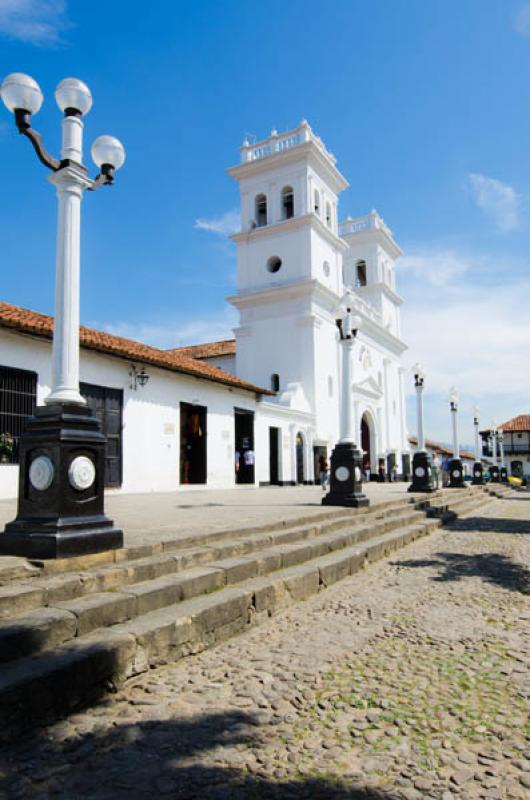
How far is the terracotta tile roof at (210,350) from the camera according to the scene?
3077cm

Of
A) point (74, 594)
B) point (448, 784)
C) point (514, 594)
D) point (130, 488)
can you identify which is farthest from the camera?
point (130, 488)

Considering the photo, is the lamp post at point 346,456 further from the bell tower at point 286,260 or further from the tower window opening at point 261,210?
the tower window opening at point 261,210

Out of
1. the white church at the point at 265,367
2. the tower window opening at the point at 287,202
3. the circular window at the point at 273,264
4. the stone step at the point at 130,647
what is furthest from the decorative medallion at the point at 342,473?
the tower window opening at the point at 287,202

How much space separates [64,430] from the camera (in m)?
4.11

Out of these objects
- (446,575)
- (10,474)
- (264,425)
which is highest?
(264,425)

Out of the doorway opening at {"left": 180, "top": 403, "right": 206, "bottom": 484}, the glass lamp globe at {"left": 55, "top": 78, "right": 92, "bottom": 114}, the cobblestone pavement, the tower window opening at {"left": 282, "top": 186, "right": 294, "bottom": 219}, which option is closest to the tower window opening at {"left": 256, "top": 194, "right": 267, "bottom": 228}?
the tower window opening at {"left": 282, "top": 186, "right": 294, "bottom": 219}

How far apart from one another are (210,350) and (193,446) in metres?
15.0

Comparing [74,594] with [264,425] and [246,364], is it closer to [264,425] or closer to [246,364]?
[264,425]

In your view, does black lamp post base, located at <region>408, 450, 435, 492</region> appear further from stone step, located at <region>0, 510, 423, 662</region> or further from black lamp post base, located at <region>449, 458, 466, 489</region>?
stone step, located at <region>0, 510, 423, 662</region>

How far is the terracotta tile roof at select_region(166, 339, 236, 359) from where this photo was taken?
101 ft

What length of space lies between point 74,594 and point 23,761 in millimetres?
1303

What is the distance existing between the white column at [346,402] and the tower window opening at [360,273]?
27204 mm

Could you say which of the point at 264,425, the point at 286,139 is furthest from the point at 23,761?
the point at 286,139

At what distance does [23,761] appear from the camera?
221cm
